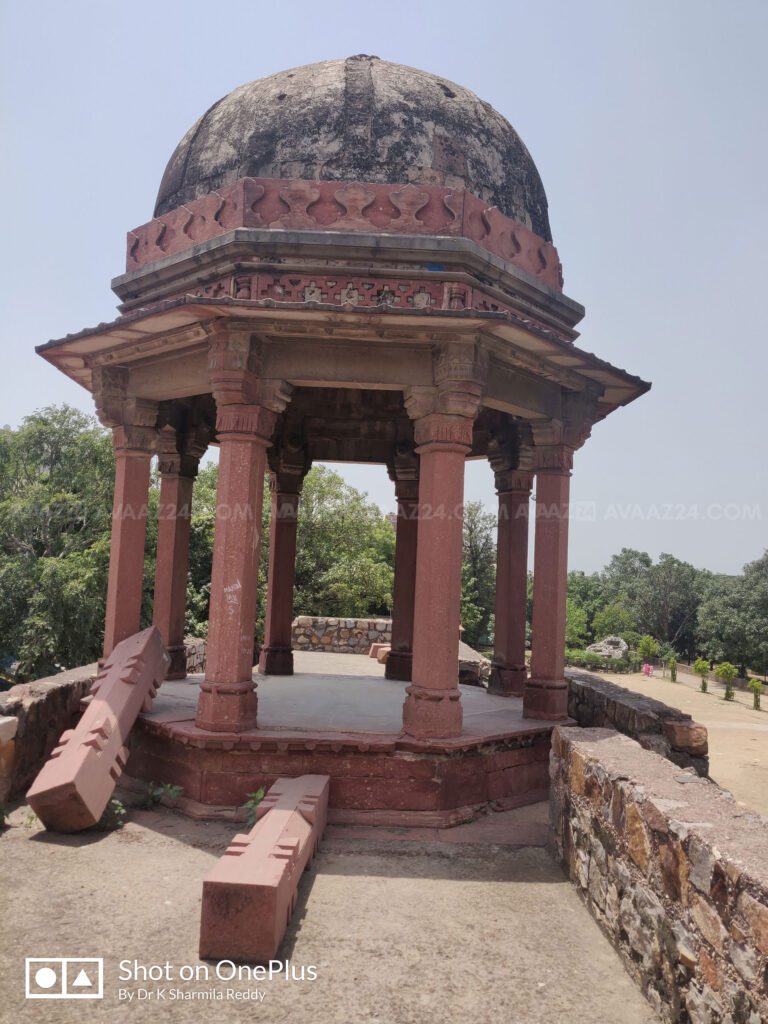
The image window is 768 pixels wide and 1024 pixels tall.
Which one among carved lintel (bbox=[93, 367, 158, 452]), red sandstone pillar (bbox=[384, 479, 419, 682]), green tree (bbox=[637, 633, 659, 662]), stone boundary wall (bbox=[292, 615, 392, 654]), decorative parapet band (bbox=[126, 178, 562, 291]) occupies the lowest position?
green tree (bbox=[637, 633, 659, 662])

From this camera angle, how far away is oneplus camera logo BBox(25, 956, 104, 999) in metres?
3.53

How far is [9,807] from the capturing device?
243 inches

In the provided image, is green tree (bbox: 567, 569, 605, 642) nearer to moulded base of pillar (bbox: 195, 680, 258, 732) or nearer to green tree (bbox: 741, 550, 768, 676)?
green tree (bbox: 741, 550, 768, 676)

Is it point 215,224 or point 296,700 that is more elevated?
point 215,224

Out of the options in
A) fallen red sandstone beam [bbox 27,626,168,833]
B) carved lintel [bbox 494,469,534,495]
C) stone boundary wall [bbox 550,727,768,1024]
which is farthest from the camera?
carved lintel [bbox 494,469,534,495]

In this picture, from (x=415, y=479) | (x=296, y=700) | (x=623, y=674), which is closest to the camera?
(x=296, y=700)

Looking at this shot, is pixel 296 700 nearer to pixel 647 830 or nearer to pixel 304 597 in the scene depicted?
pixel 647 830

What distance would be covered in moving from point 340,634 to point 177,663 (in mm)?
7122

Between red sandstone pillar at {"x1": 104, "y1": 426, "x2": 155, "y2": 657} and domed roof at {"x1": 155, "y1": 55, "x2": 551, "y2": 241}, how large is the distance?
2640 mm

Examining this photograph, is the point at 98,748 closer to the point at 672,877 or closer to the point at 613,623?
the point at 672,877

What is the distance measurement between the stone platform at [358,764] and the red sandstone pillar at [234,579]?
26 cm

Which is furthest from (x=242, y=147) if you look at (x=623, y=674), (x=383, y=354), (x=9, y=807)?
(x=623, y=674)

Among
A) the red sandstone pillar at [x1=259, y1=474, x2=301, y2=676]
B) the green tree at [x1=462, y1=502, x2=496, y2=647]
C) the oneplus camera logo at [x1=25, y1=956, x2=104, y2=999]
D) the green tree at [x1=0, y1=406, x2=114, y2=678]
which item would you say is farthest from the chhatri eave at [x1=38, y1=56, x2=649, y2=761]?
the green tree at [x1=462, y1=502, x2=496, y2=647]

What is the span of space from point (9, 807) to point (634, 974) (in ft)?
16.5
